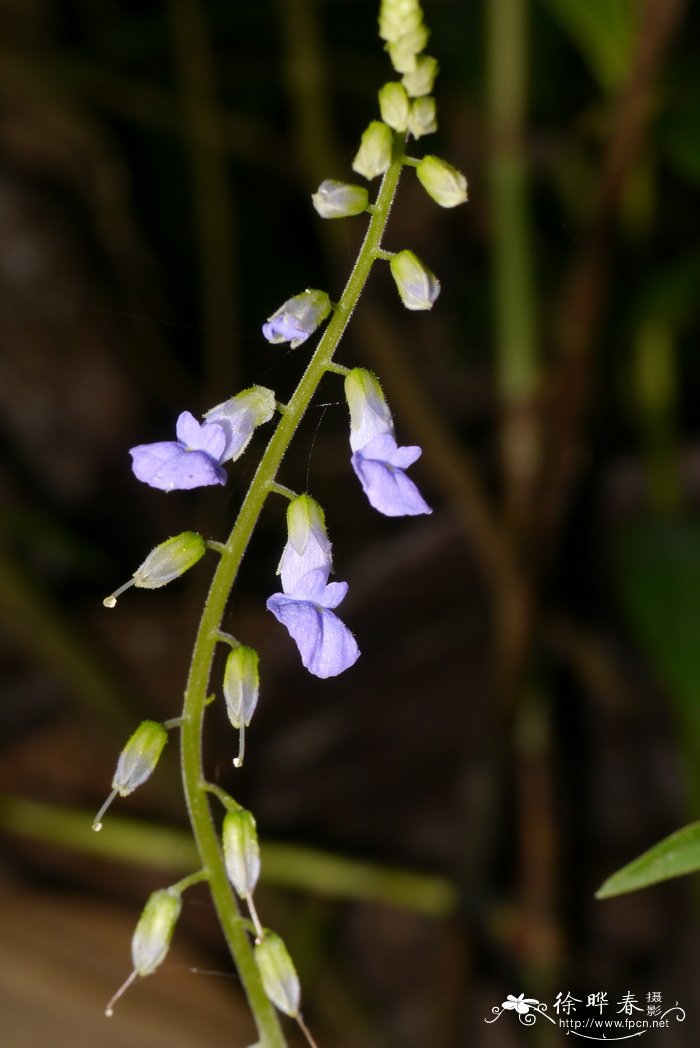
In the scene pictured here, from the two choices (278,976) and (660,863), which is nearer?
(660,863)

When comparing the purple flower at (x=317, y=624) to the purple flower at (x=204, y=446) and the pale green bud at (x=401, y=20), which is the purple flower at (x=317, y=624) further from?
the pale green bud at (x=401, y=20)

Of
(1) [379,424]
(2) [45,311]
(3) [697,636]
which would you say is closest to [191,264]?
(2) [45,311]

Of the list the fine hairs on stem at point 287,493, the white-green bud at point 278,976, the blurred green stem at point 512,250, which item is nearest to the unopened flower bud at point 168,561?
the fine hairs on stem at point 287,493

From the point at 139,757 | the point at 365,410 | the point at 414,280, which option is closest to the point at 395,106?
the point at 414,280

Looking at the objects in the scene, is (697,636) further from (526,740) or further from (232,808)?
(232,808)

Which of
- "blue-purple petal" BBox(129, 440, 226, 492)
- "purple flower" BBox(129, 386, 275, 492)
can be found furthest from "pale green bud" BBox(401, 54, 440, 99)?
"blue-purple petal" BBox(129, 440, 226, 492)

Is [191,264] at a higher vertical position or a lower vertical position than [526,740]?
higher

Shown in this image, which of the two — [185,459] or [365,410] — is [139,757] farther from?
[365,410]
